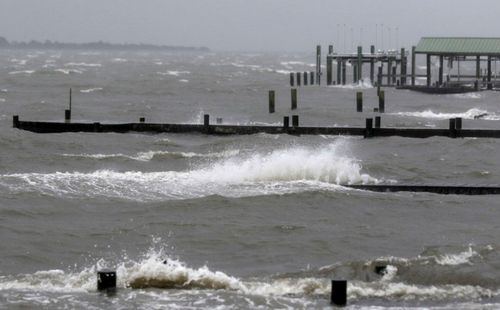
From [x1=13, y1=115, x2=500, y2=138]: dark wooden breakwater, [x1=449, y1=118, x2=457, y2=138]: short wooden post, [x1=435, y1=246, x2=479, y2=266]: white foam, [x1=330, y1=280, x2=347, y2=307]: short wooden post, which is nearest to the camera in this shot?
[x1=330, y1=280, x2=347, y2=307]: short wooden post

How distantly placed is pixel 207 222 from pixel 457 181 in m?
9.90

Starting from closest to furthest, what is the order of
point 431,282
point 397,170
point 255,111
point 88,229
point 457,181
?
1. point 431,282
2. point 88,229
3. point 457,181
4. point 397,170
5. point 255,111

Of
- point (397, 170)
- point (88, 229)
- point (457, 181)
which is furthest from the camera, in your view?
point (397, 170)

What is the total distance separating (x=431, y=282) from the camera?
63.2ft

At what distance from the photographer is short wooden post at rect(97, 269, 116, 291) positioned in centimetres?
1814

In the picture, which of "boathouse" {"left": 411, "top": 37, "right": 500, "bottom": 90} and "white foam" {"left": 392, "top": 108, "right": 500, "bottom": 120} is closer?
"white foam" {"left": 392, "top": 108, "right": 500, "bottom": 120}

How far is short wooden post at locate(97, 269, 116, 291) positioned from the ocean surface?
0.66 ft

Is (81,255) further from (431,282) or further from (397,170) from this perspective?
(397,170)

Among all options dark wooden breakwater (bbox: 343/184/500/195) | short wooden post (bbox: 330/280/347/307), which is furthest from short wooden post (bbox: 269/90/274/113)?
short wooden post (bbox: 330/280/347/307)

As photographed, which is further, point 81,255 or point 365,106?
point 365,106

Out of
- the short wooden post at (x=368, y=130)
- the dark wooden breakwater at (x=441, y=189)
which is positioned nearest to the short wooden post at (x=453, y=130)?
the short wooden post at (x=368, y=130)

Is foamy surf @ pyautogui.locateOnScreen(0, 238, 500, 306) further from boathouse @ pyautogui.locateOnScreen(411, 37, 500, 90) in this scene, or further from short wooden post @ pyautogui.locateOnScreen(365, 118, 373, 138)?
boathouse @ pyautogui.locateOnScreen(411, 37, 500, 90)

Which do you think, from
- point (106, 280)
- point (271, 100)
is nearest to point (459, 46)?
point (271, 100)

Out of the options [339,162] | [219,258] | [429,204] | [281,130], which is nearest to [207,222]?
[219,258]
